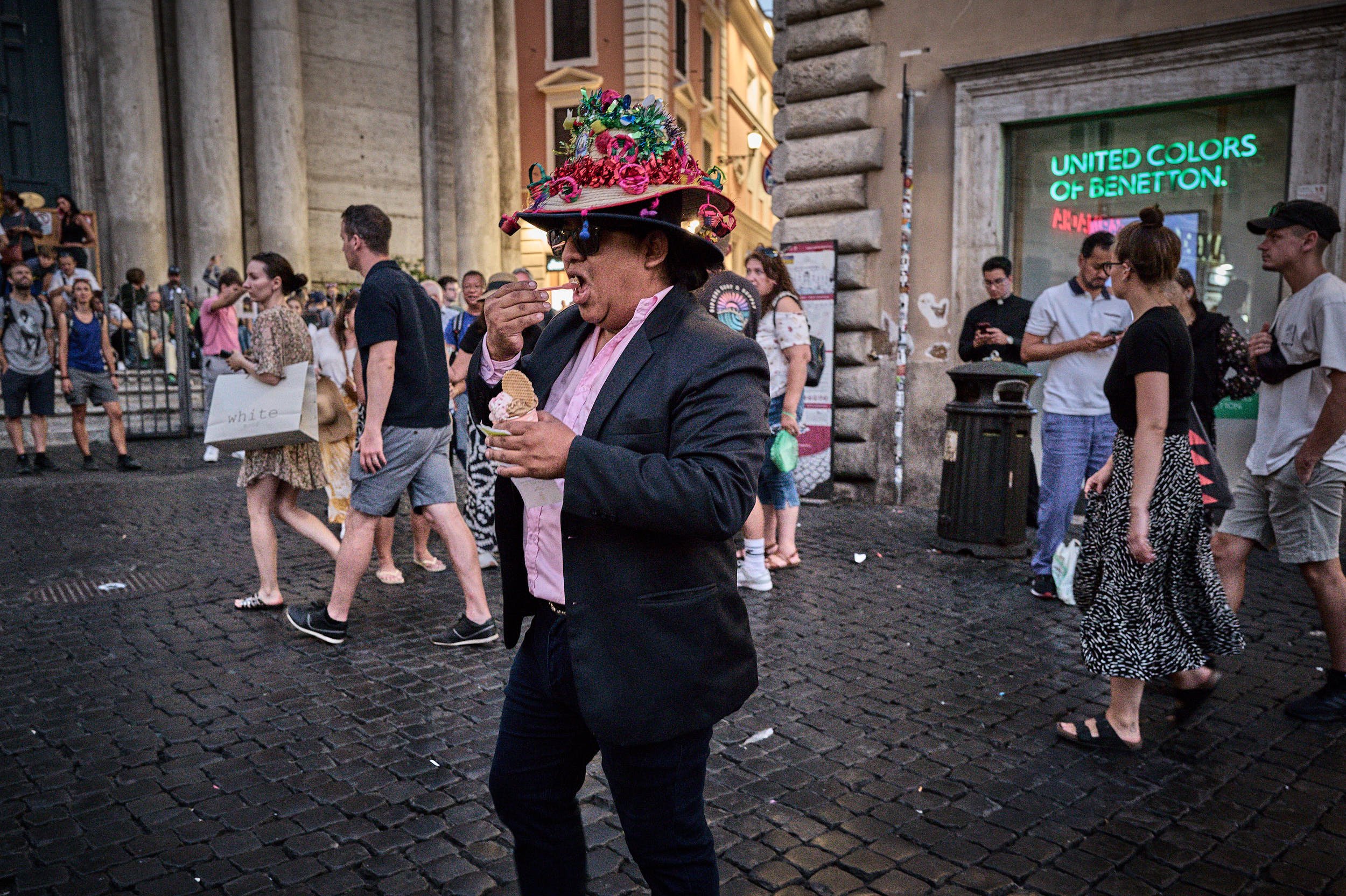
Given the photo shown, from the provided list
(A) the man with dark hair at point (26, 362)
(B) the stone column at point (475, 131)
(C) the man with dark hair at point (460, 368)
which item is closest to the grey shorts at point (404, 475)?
(C) the man with dark hair at point (460, 368)

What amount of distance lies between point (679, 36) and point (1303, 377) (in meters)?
30.2

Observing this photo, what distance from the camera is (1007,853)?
9.38 feet

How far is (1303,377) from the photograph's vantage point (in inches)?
160

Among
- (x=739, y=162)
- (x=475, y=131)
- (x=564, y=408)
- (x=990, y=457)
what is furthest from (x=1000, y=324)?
(x=739, y=162)

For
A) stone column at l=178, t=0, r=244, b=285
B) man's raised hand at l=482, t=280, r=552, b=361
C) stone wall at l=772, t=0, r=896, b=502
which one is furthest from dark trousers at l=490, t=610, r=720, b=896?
stone column at l=178, t=0, r=244, b=285

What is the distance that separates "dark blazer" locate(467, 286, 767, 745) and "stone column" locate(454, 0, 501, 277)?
71.3ft

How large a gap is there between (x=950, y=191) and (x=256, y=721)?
691 cm

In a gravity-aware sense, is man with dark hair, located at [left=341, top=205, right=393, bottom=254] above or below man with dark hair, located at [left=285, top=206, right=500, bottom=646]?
above

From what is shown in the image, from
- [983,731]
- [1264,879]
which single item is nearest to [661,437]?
[1264,879]

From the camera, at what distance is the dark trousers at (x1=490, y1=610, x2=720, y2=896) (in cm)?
188

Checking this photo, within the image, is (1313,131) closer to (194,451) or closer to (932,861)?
(932,861)

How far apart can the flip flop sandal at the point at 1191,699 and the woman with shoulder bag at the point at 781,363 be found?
257 centimetres

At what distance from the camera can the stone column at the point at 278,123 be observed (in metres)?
19.1

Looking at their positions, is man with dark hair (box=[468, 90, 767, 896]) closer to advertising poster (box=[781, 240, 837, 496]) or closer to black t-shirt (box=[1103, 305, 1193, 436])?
black t-shirt (box=[1103, 305, 1193, 436])
